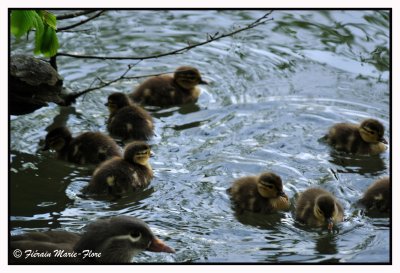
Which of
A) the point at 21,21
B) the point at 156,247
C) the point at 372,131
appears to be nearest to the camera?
the point at 156,247

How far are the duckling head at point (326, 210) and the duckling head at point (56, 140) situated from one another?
6.41 ft

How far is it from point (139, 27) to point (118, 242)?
444 centimetres

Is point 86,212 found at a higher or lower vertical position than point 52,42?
lower

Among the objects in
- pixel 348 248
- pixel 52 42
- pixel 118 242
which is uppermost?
pixel 52 42

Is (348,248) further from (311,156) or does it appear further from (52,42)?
(52,42)

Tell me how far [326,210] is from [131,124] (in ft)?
6.38

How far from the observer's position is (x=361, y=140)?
6.75m

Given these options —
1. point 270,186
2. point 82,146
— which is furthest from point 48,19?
point 270,186

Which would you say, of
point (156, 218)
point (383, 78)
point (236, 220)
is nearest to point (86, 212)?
point (156, 218)

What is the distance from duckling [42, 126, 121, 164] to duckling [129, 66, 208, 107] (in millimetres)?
988

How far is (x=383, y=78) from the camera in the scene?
779 cm

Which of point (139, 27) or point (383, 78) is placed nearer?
point (383, 78)

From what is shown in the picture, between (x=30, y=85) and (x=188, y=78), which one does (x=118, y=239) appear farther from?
(x=188, y=78)

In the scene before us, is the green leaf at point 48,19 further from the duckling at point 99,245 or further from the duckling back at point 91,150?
the duckling at point 99,245
